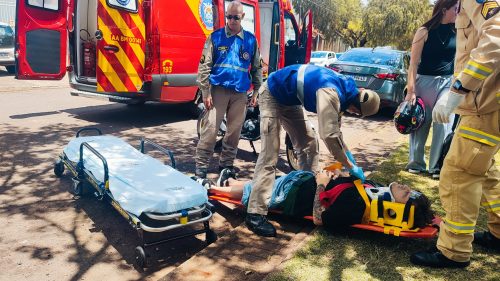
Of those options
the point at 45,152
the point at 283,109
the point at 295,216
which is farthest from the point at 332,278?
the point at 45,152

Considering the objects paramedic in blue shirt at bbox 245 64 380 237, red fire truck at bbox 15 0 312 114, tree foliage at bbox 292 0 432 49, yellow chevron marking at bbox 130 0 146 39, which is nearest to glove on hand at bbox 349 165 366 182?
paramedic in blue shirt at bbox 245 64 380 237

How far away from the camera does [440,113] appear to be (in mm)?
2830

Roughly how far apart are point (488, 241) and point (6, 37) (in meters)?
14.9

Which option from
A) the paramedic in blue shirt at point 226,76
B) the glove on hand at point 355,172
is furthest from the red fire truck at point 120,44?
the glove on hand at point 355,172

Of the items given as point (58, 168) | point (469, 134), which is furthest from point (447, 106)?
point (58, 168)

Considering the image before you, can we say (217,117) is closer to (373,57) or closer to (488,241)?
(488,241)

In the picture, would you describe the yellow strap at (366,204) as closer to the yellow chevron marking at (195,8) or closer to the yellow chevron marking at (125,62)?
the yellow chevron marking at (125,62)

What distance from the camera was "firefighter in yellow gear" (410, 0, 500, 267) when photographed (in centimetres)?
261

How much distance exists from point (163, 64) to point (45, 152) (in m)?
2.56

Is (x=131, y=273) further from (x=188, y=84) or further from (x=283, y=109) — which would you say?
(x=188, y=84)

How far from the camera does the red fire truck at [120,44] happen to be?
6828mm

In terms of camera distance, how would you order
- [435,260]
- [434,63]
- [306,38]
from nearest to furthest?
[435,260]
[434,63]
[306,38]

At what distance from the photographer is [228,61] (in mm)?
4711

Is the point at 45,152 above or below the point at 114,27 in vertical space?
below
